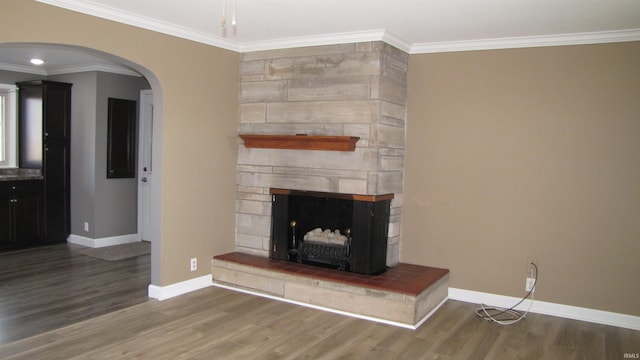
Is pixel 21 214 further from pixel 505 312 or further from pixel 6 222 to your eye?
pixel 505 312

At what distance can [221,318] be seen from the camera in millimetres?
4055

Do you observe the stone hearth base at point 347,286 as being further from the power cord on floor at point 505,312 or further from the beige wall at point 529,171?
the beige wall at point 529,171

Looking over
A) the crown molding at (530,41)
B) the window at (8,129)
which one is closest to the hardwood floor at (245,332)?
the crown molding at (530,41)

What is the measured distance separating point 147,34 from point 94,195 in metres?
3.08

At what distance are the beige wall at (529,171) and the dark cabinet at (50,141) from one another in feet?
15.2

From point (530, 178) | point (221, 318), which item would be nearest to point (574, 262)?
point (530, 178)

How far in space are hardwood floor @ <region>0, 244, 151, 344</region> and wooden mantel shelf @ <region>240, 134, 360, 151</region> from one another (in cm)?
175

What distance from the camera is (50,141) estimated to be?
6559mm

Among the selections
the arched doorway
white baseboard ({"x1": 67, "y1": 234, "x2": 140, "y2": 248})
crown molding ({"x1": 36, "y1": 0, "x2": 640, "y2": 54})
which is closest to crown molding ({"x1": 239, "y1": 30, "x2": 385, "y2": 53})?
crown molding ({"x1": 36, "y1": 0, "x2": 640, "y2": 54})

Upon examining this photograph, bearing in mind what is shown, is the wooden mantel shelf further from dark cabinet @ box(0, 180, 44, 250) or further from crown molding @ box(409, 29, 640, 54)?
dark cabinet @ box(0, 180, 44, 250)

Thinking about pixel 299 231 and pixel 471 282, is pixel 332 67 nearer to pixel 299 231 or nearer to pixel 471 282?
pixel 299 231

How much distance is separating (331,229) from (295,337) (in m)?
1.33

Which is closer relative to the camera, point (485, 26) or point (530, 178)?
point (485, 26)

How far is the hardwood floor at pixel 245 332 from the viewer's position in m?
3.41
